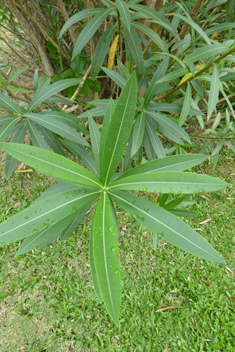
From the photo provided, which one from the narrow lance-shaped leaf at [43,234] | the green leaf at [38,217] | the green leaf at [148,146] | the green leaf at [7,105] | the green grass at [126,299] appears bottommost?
the green grass at [126,299]

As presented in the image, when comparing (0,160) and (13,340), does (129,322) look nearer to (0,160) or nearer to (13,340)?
(13,340)

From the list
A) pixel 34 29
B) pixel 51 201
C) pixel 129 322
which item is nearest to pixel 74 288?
pixel 129 322

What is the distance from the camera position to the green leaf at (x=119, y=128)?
1.97ft

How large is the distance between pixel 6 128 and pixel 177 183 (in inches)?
30.6

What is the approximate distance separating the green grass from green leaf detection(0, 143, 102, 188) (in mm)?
1501

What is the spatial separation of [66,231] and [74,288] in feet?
2.90

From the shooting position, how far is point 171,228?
21.8 inches

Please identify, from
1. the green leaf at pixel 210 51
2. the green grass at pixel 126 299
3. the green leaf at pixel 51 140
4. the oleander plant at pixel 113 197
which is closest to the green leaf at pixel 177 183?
the oleander plant at pixel 113 197

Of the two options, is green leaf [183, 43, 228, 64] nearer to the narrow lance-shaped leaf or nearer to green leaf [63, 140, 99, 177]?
green leaf [63, 140, 99, 177]

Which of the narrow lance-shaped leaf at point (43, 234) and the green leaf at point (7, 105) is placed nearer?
the narrow lance-shaped leaf at point (43, 234)

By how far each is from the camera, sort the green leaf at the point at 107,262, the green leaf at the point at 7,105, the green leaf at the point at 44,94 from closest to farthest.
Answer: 1. the green leaf at the point at 107,262
2. the green leaf at the point at 7,105
3. the green leaf at the point at 44,94

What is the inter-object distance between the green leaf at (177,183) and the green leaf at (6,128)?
626mm

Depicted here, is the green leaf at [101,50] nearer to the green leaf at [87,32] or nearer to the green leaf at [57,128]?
the green leaf at [87,32]

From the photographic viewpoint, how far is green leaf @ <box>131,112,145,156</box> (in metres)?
1.03
